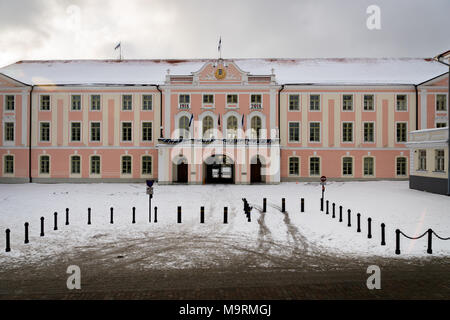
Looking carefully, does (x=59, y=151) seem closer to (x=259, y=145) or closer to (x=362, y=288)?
(x=259, y=145)

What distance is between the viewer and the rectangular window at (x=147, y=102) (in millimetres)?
34125

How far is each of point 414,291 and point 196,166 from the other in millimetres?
25160

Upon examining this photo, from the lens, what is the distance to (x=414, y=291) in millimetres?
7059

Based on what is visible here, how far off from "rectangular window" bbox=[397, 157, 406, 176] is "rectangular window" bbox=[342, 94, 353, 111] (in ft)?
23.4

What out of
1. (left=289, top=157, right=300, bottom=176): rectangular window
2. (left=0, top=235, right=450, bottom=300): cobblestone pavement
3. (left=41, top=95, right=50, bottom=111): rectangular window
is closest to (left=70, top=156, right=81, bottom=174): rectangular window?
(left=41, top=95, right=50, bottom=111): rectangular window

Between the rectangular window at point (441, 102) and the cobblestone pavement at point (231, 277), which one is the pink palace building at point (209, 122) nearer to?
the rectangular window at point (441, 102)

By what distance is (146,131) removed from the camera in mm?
34125

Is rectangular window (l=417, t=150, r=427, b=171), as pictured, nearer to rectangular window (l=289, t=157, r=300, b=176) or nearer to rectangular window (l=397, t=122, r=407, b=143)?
rectangular window (l=397, t=122, r=407, b=143)

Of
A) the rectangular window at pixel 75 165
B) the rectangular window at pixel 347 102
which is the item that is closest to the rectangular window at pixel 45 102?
the rectangular window at pixel 75 165

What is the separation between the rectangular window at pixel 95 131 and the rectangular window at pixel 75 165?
257 cm

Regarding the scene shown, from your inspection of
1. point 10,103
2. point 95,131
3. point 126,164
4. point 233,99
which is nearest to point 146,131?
point 126,164

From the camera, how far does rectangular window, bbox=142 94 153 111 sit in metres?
34.1

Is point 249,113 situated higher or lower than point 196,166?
higher
